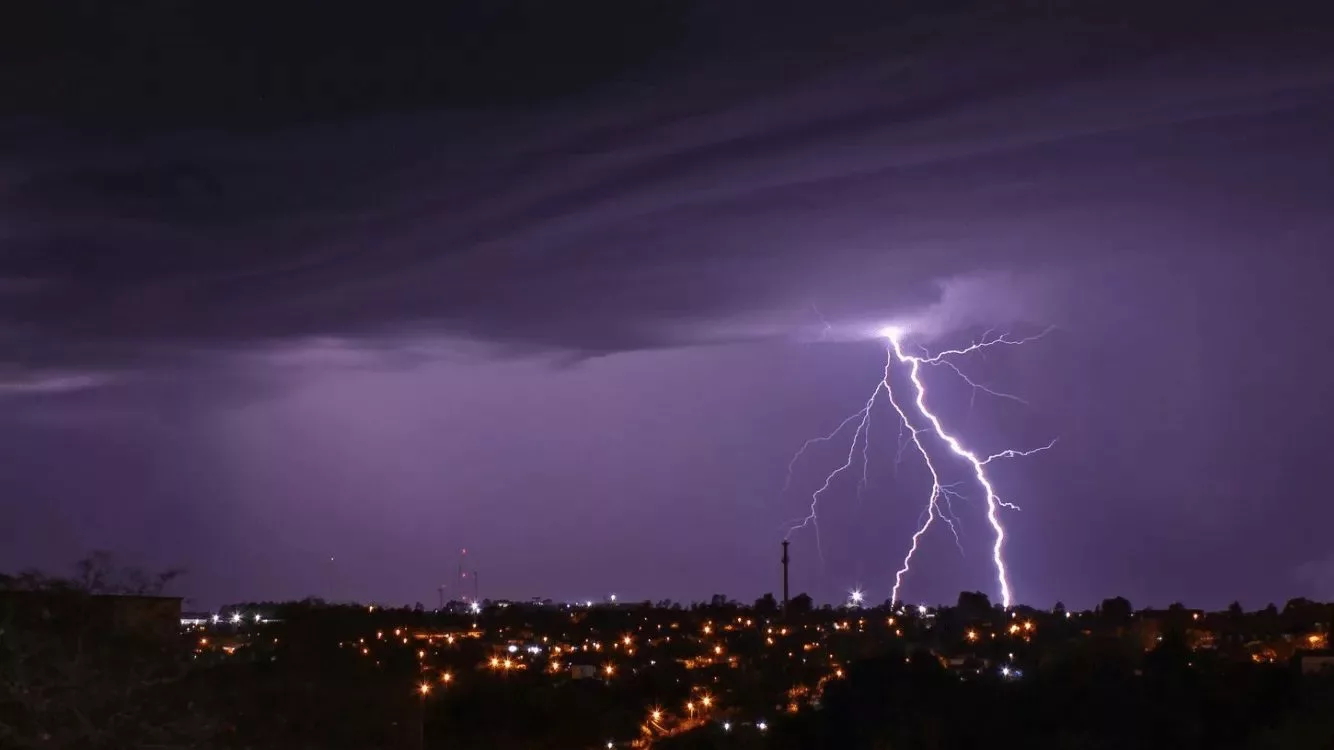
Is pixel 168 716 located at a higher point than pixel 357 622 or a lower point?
lower

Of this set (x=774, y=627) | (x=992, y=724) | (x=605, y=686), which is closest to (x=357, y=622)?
(x=605, y=686)

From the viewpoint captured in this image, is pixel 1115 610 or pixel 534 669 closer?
pixel 534 669

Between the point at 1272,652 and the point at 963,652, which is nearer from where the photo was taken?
the point at 1272,652

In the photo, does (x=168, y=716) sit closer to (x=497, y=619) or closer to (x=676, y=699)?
(x=676, y=699)

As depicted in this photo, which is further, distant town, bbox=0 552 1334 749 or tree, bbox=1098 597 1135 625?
tree, bbox=1098 597 1135 625

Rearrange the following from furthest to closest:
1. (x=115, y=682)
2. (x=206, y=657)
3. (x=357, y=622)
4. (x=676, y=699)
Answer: (x=676, y=699), (x=357, y=622), (x=206, y=657), (x=115, y=682)

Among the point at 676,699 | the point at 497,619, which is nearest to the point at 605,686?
the point at 676,699

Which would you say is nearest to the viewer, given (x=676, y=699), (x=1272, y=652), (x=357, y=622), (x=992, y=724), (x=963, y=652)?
(x=992, y=724)

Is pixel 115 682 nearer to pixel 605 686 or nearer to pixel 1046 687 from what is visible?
pixel 1046 687

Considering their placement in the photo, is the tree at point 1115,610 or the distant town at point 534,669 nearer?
the distant town at point 534,669
